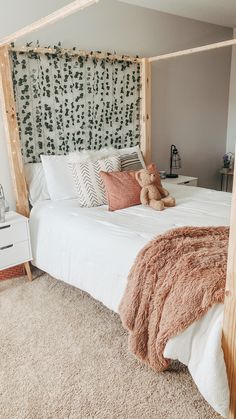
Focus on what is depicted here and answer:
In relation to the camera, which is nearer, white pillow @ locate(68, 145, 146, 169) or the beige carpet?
the beige carpet

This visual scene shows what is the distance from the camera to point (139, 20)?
3318mm

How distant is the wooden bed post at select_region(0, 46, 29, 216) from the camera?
2443mm

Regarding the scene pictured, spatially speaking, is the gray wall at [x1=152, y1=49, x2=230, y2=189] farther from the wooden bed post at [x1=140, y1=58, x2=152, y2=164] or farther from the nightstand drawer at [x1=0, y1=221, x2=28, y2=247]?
the nightstand drawer at [x1=0, y1=221, x2=28, y2=247]

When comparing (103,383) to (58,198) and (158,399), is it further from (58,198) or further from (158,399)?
(58,198)

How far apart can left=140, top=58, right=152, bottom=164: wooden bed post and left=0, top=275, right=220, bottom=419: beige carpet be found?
1.90 metres

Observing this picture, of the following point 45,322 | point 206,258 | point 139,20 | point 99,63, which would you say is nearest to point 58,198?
point 45,322

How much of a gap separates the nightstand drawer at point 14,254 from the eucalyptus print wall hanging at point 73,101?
0.80 meters

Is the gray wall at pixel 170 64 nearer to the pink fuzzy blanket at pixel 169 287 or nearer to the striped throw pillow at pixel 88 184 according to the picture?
the striped throw pillow at pixel 88 184

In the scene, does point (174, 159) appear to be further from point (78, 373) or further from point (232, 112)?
point (78, 373)

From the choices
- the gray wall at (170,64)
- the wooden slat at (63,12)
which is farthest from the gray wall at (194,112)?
the wooden slat at (63,12)

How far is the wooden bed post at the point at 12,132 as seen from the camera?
8.02ft

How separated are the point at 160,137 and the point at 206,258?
2.59 m

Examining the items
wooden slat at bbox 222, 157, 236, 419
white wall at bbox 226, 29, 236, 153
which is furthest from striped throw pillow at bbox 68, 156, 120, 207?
white wall at bbox 226, 29, 236, 153

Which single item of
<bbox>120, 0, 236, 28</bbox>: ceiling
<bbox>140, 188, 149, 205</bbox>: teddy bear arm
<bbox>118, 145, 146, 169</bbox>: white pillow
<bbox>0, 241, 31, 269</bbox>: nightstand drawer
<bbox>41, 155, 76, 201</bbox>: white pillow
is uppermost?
<bbox>120, 0, 236, 28</bbox>: ceiling
